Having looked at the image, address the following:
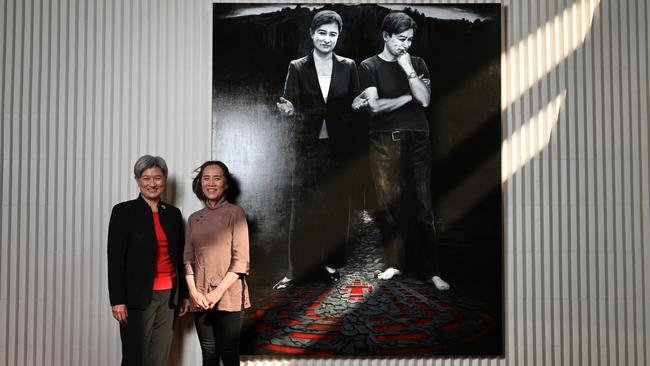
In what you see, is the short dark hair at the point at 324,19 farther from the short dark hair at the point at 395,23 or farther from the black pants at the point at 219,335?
the black pants at the point at 219,335

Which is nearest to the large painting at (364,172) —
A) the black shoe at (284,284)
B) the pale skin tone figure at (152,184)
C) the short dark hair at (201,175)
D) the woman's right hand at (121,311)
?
the black shoe at (284,284)

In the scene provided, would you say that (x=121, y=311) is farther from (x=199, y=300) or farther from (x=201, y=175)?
(x=201, y=175)

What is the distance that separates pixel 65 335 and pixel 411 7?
2.83 metres

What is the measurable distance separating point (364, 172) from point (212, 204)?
913mm

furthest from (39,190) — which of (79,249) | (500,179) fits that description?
(500,179)

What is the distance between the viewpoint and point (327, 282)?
311 centimetres

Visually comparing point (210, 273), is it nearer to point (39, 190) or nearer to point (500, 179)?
point (39, 190)

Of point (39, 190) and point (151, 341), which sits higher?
point (39, 190)

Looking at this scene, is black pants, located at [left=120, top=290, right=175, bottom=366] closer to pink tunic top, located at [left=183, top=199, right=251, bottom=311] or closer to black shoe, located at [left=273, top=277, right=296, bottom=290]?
pink tunic top, located at [left=183, top=199, right=251, bottom=311]

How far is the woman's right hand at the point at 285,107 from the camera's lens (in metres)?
3.16

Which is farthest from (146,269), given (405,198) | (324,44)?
(324,44)

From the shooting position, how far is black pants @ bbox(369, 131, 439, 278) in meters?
3.13

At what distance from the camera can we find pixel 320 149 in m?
3.15

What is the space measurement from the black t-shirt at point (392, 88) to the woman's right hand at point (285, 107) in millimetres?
446
